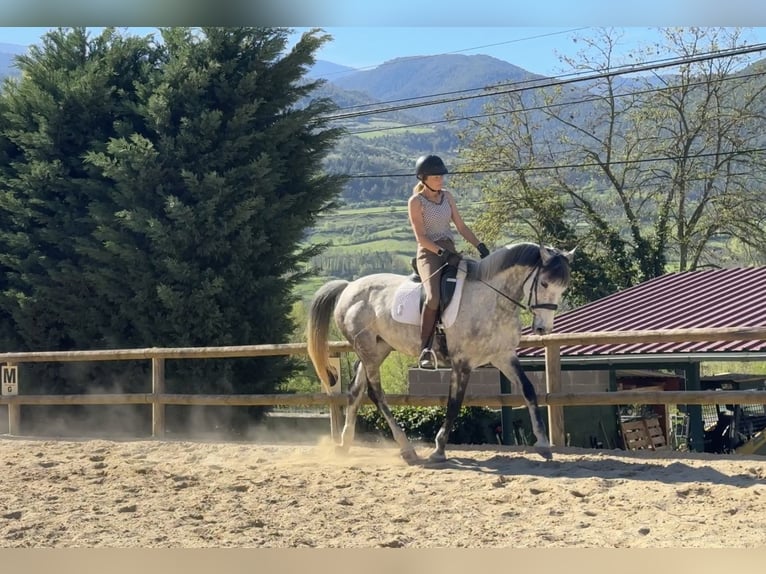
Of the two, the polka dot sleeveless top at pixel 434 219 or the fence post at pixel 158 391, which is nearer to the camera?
the polka dot sleeveless top at pixel 434 219

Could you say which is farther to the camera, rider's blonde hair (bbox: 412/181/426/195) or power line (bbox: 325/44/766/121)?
power line (bbox: 325/44/766/121)

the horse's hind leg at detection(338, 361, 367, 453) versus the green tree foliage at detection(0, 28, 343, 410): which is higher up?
the green tree foliage at detection(0, 28, 343, 410)

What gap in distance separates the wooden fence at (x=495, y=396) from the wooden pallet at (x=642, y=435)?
7655 mm

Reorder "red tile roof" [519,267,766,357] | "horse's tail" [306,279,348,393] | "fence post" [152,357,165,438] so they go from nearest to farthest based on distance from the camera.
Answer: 1. "horse's tail" [306,279,348,393]
2. "fence post" [152,357,165,438]
3. "red tile roof" [519,267,766,357]

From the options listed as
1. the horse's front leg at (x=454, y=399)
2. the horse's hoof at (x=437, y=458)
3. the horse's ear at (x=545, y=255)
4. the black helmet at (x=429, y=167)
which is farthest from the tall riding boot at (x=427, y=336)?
the black helmet at (x=429, y=167)

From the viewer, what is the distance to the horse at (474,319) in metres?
6.00

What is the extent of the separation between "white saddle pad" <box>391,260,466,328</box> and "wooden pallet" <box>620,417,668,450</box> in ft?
28.9

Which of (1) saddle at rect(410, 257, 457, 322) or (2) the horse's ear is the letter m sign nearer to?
(1) saddle at rect(410, 257, 457, 322)

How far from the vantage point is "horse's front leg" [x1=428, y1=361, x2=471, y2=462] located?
6.36 m

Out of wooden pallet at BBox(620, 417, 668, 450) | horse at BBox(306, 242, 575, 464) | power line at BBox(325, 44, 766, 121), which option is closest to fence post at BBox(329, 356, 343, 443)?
horse at BBox(306, 242, 575, 464)

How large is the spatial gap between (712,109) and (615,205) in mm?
4438

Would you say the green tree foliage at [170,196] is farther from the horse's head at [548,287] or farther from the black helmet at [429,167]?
the horse's head at [548,287]

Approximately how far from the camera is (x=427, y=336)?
6.31 m

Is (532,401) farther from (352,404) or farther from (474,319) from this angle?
(352,404)
